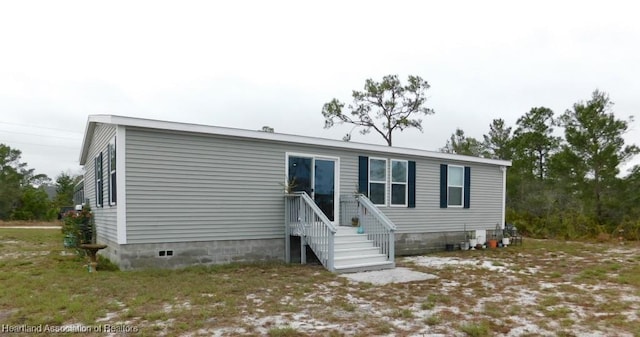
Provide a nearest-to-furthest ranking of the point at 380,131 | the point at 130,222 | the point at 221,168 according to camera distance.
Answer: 1. the point at 130,222
2. the point at 221,168
3. the point at 380,131

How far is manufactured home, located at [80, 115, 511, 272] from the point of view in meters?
7.37

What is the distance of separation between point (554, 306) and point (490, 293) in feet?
3.00

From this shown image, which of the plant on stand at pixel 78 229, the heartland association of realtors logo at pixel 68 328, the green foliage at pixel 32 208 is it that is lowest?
the green foliage at pixel 32 208

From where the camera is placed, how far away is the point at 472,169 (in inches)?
476

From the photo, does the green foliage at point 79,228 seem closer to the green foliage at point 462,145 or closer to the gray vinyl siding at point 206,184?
the gray vinyl siding at point 206,184

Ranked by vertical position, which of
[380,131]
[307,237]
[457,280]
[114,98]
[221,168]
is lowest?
[457,280]

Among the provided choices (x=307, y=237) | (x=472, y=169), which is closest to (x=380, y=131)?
(x=472, y=169)

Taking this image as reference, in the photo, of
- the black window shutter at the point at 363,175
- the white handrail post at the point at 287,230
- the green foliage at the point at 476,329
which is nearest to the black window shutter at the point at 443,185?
the black window shutter at the point at 363,175

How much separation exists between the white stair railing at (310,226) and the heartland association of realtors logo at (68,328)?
4132 millimetres

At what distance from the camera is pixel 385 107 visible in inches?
962

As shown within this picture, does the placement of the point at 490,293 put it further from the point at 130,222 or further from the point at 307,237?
the point at 130,222

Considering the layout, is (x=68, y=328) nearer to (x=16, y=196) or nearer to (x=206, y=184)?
(x=206, y=184)

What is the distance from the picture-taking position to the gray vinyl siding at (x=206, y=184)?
7.35 m

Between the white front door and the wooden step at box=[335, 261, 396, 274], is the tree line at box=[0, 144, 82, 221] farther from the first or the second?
the wooden step at box=[335, 261, 396, 274]
